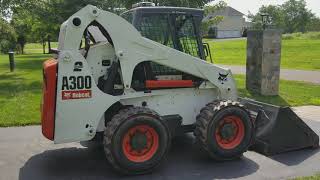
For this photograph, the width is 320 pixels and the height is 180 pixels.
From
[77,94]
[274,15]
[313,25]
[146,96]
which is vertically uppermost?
[274,15]

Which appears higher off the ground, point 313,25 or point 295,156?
point 313,25

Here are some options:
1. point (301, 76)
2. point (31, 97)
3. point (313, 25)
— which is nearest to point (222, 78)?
point (31, 97)

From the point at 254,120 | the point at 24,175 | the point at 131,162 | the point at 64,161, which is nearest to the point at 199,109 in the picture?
the point at 254,120

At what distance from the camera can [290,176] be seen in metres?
6.18

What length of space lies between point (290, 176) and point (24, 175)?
362cm

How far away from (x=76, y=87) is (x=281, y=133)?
335 centimetres

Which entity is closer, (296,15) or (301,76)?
(301,76)

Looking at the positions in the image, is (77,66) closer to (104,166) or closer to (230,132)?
(104,166)

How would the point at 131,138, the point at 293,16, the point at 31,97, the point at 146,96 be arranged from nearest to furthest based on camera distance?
the point at 131,138 < the point at 146,96 < the point at 31,97 < the point at 293,16

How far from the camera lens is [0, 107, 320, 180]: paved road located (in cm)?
621

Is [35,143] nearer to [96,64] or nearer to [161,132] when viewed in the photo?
[96,64]

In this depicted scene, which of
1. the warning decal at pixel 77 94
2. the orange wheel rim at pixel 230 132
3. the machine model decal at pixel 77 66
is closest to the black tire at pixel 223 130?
the orange wheel rim at pixel 230 132

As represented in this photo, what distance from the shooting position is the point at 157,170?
6.39 meters

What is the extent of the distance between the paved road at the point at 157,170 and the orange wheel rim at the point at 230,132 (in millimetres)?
280
